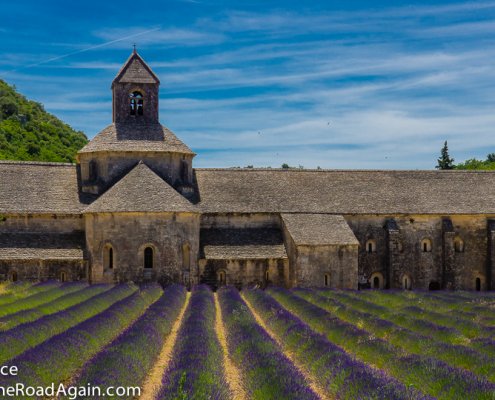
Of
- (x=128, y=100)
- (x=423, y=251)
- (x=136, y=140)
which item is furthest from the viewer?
(x=128, y=100)

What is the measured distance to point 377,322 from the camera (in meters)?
20.6

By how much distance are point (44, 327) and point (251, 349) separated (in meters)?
5.54

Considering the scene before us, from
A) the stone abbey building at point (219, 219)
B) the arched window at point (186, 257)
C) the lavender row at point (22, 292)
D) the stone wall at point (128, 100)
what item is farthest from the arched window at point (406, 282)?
the lavender row at point (22, 292)

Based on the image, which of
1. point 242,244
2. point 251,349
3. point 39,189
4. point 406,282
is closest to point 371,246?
point 406,282

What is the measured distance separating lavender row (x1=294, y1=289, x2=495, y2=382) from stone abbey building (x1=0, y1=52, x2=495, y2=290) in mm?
12694

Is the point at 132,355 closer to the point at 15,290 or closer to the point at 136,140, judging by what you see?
the point at 15,290

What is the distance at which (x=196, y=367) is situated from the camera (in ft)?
42.9

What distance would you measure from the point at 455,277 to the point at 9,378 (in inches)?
1369

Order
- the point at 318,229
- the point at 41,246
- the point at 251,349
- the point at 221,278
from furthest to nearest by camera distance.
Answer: the point at 318,229, the point at 221,278, the point at 41,246, the point at 251,349

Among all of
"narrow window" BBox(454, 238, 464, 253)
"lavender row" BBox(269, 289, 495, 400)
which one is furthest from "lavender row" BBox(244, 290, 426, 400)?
"narrow window" BBox(454, 238, 464, 253)

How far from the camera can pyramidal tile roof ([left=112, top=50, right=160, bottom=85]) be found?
143ft

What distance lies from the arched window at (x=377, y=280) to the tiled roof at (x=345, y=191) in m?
3.62

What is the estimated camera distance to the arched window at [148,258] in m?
37.0

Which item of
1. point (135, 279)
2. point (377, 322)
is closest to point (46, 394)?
point (377, 322)
